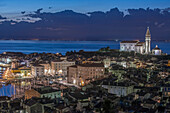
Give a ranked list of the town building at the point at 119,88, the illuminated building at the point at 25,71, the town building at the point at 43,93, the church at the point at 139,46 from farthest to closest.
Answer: the church at the point at 139,46
the illuminated building at the point at 25,71
the town building at the point at 119,88
the town building at the point at 43,93

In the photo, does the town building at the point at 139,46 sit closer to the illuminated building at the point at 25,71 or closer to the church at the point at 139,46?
the church at the point at 139,46

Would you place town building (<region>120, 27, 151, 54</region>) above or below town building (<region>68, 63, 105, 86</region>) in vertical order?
above

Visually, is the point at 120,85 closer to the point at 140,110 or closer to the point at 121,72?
the point at 140,110

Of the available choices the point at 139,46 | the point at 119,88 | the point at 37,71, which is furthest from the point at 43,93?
the point at 139,46

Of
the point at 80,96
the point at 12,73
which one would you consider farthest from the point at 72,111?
the point at 12,73

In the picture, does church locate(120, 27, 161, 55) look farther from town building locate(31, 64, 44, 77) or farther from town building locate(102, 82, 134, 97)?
town building locate(102, 82, 134, 97)

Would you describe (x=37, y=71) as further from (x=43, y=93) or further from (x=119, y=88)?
(x=119, y=88)

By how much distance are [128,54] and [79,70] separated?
2678 cm

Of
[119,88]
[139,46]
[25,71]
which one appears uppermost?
[139,46]

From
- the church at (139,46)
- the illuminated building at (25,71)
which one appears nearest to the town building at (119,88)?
the illuminated building at (25,71)

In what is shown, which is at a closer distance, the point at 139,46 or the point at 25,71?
the point at 25,71

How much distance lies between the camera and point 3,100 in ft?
54.4

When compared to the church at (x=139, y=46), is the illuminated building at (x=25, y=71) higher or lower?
lower

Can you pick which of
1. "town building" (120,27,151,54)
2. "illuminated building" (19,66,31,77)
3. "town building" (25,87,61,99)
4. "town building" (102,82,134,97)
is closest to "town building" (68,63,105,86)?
"town building" (102,82,134,97)
